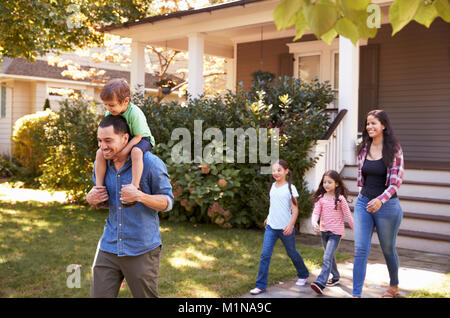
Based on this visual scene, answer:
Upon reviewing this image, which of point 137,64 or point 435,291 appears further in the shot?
point 137,64

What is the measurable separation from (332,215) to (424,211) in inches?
126

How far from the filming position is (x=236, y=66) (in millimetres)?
14234

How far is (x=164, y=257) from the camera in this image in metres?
6.29

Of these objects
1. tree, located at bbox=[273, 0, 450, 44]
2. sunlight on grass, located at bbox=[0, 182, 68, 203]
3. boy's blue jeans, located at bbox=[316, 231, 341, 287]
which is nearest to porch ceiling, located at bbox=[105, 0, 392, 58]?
sunlight on grass, located at bbox=[0, 182, 68, 203]

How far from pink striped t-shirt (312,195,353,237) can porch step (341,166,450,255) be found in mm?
1398

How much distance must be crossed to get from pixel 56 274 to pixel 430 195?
6.03 metres

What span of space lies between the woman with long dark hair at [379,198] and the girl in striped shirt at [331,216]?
387 millimetres

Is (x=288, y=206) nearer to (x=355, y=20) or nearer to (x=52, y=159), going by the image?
(x=355, y=20)

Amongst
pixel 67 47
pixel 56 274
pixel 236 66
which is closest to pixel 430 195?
pixel 56 274

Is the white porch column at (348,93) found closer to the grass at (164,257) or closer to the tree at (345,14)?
the grass at (164,257)

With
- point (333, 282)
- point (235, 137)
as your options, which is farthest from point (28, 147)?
point (333, 282)

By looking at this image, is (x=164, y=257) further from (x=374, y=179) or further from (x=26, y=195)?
(x=26, y=195)

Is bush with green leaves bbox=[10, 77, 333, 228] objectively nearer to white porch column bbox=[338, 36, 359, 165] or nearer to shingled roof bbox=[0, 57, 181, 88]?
white porch column bbox=[338, 36, 359, 165]

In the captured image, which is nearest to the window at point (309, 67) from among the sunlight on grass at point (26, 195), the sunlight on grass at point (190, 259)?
the sunlight on grass at point (26, 195)
